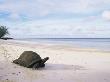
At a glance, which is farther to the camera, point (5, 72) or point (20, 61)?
point (20, 61)

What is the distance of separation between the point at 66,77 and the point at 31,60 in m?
2.56

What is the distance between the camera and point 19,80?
768 centimetres

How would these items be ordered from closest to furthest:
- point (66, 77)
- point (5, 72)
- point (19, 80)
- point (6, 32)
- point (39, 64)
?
1. point (19, 80)
2. point (66, 77)
3. point (5, 72)
4. point (39, 64)
5. point (6, 32)

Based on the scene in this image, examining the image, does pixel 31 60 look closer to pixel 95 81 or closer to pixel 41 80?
pixel 41 80

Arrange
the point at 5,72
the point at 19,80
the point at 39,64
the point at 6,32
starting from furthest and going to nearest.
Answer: the point at 6,32, the point at 39,64, the point at 5,72, the point at 19,80

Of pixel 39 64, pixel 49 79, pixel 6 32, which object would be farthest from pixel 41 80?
pixel 6 32

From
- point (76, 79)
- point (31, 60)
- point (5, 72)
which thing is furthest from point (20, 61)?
point (76, 79)

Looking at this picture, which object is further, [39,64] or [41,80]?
[39,64]

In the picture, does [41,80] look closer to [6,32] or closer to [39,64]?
[39,64]

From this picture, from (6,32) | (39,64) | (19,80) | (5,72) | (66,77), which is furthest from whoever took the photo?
(6,32)

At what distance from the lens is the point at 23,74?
8664 millimetres

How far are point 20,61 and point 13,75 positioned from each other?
232 cm

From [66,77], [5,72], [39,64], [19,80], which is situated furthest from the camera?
[39,64]

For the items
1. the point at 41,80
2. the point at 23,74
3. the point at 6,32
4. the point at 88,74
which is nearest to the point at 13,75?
the point at 23,74
